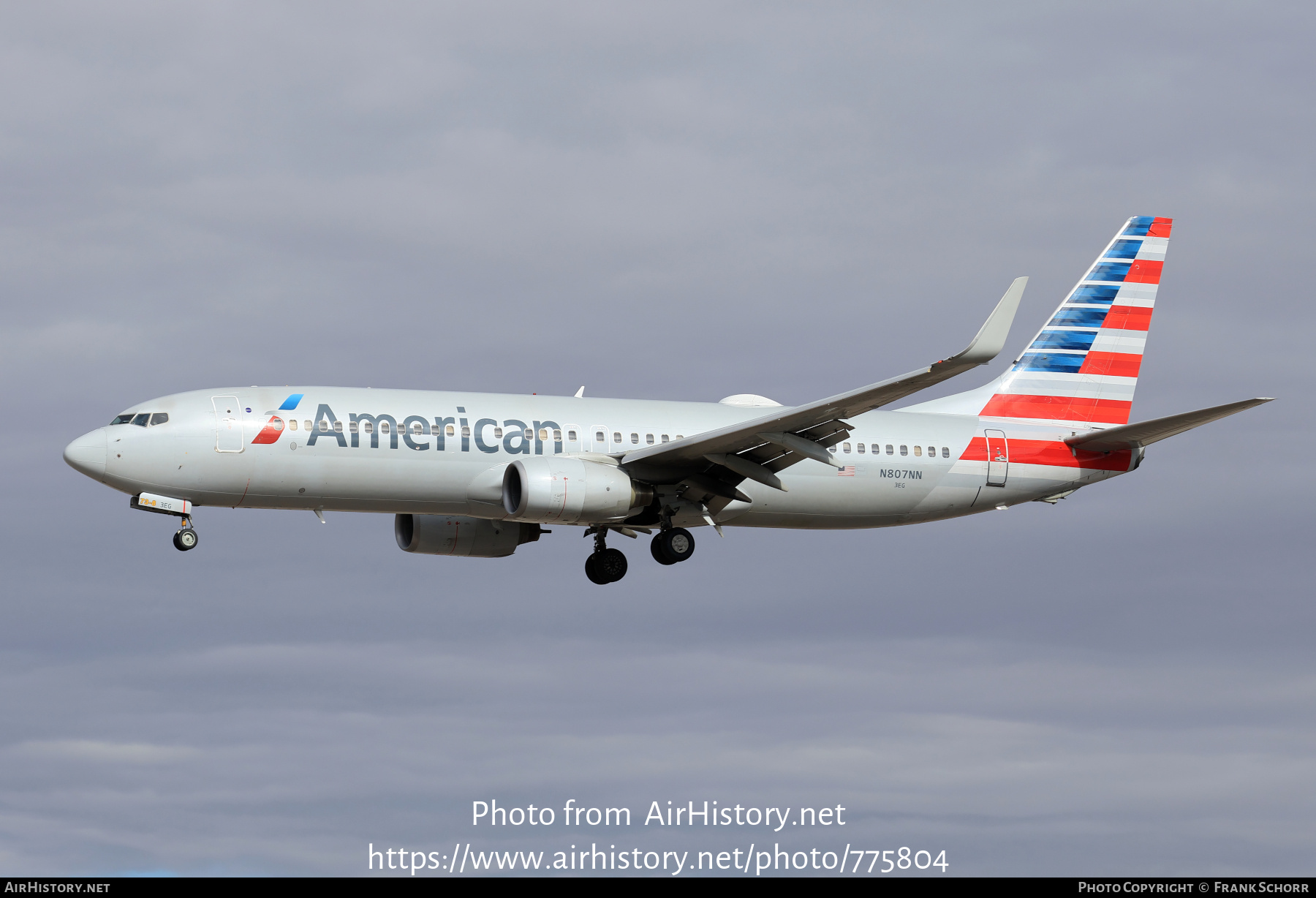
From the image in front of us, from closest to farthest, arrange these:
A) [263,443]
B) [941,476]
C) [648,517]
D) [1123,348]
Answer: [263,443] → [648,517] → [941,476] → [1123,348]

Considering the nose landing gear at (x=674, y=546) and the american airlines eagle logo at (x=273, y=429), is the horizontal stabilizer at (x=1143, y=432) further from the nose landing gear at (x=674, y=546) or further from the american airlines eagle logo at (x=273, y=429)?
the american airlines eagle logo at (x=273, y=429)

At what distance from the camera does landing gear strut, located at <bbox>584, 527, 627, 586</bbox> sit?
43906mm

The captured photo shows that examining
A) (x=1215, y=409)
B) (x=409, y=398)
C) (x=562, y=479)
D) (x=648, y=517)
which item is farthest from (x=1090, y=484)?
(x=409, y=398)

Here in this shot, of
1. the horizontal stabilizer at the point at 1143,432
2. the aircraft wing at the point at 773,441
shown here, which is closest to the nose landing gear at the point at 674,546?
the aircraft wing at the point at 773,441

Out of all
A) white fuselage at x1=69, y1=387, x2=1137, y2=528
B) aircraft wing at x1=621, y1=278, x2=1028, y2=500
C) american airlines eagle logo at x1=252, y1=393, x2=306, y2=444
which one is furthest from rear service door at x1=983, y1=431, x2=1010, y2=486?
american airlines eagle logo at x1=252, y1=393, x2=306, y2=444

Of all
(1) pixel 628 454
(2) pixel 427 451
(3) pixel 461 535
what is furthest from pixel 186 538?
(1) pixel 628 454

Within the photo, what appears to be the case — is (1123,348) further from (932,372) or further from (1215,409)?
(932,372)

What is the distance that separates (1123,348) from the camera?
48.9 metres

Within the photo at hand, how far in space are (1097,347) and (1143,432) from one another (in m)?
5.42

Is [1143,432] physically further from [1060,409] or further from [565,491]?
[565,491]

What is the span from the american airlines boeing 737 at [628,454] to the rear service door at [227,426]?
0.15 feet

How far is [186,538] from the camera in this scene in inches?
1494

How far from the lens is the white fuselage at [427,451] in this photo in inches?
1489

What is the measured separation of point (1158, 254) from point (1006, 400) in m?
8.22
